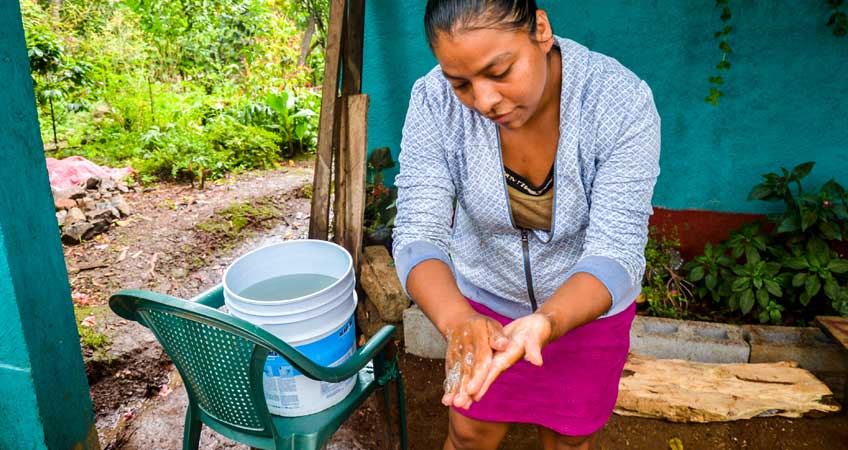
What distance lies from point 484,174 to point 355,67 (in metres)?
2.32

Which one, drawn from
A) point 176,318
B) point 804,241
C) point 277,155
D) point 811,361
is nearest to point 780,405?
point 811,361

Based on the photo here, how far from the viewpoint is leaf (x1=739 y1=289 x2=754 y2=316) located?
318 cm

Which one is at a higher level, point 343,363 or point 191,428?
point 343,363

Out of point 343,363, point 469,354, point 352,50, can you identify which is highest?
point 352,50

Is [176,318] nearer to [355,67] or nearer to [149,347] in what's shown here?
[149,347]

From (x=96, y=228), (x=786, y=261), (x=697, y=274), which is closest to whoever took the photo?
(x=786, y=261)

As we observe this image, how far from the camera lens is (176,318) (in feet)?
5.66

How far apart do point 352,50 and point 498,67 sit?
8.29 ft

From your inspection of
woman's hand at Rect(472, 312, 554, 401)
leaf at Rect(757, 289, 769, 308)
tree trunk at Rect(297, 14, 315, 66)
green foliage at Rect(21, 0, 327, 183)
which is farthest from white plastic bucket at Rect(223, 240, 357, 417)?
tree trunk at Rect(297, 14, 315, 66)

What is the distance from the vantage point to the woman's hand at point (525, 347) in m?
1.37

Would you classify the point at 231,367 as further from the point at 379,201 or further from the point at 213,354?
the point at 379,201

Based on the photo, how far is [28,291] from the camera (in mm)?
1991

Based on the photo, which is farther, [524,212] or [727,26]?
[727,26]

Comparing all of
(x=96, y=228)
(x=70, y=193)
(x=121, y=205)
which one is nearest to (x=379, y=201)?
(x=96, y=228)
